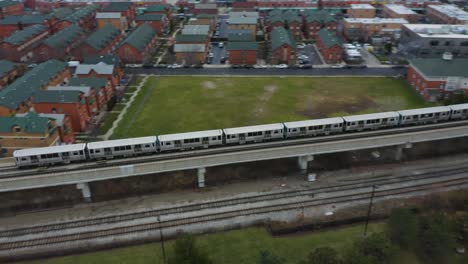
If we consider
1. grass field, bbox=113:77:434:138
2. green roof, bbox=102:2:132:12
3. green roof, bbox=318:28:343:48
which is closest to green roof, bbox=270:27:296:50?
green roof, bbox=318:28:343:48

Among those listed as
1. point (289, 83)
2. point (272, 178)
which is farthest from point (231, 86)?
point (272, 178)

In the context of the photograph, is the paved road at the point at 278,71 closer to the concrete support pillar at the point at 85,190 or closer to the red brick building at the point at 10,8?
the concrete support pillar at the point at 85,190

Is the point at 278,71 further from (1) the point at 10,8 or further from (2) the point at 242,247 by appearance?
(1) the point at 10,8

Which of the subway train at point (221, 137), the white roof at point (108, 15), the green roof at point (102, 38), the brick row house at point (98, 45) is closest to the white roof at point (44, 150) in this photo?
the subway train at point (221, 137)

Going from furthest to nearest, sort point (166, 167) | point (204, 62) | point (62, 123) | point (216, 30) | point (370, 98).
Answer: point (216, 30) → point (204, 62) → point (370, 98) → point (62, 123) → point (166, 167)

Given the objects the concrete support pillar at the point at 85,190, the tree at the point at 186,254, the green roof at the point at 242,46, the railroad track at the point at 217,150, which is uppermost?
the green roof at the point at 242,46

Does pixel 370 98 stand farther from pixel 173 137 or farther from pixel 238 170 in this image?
pixel 173 137
